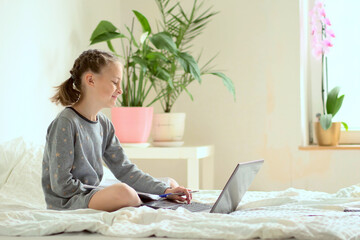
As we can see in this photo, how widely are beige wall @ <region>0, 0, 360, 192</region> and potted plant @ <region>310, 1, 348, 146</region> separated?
10 centimetres

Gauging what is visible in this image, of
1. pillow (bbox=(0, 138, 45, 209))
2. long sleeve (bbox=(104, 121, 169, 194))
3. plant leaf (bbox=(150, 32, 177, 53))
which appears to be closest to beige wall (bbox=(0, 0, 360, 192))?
plant leaf (bbox=(150, 32, 177, 53))

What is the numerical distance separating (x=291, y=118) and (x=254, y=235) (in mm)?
2043

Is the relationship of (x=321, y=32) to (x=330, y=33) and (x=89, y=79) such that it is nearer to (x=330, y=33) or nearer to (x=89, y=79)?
(x=330, y=33)

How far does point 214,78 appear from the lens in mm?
3234

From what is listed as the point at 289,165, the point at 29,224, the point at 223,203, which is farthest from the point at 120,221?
the point at 289,165

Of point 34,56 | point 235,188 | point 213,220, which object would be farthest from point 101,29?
point 213,220

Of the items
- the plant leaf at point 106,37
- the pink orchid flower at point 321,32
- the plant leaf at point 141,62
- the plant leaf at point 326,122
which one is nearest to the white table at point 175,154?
the plant leaf at point 141,62

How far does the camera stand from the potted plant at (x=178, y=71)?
289cm

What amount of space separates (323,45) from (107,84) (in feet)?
5.54

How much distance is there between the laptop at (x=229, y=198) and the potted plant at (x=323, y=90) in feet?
4.82

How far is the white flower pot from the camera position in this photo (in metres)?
2.90

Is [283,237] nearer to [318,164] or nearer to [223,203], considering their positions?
[223,203]

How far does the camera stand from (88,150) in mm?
1782

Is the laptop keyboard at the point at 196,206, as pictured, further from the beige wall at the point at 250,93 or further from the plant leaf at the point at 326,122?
the plant leaf at the point at 326,122
